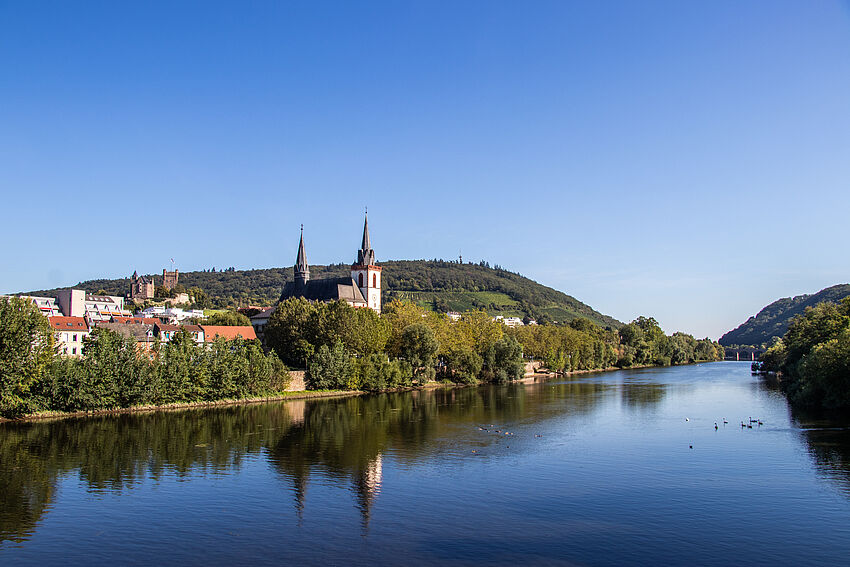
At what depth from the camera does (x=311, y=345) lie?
86.0m

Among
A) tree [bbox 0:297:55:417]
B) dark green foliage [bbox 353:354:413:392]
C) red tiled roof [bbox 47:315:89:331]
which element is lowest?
dark green foliage [bbox 353:354:413:392]

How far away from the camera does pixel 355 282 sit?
13500cm

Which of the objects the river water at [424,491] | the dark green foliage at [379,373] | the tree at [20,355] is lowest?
the river water at [424,491]

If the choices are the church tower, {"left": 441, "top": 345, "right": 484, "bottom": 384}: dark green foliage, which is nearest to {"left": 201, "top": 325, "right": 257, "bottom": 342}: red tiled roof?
the church tower

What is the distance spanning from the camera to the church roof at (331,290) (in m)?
128

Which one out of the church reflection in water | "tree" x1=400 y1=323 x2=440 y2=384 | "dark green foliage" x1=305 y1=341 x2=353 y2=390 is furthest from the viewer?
"tree" x1=400 y1=323 x2=440 y2=384

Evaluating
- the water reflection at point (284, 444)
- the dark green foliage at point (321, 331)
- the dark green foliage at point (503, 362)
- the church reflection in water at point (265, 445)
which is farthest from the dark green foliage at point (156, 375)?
the dark green foliage at point (503, 362)

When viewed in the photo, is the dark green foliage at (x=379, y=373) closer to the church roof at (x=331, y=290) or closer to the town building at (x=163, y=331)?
the town building at (x=163, y=331)

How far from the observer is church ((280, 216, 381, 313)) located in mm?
130625

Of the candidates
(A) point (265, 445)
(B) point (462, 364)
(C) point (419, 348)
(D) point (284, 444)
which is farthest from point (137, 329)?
(D) point (284, 444)

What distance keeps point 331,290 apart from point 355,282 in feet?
24.6

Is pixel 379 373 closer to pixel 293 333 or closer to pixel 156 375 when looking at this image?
pixel 293 333

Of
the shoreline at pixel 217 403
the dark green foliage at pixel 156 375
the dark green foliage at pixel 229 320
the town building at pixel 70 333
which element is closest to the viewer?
the shoreline at pixel 217 403

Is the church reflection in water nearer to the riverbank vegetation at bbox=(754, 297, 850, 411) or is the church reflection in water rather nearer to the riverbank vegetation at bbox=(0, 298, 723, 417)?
the riverbank vegetation at bbox=(0, 298, 723, 417)
